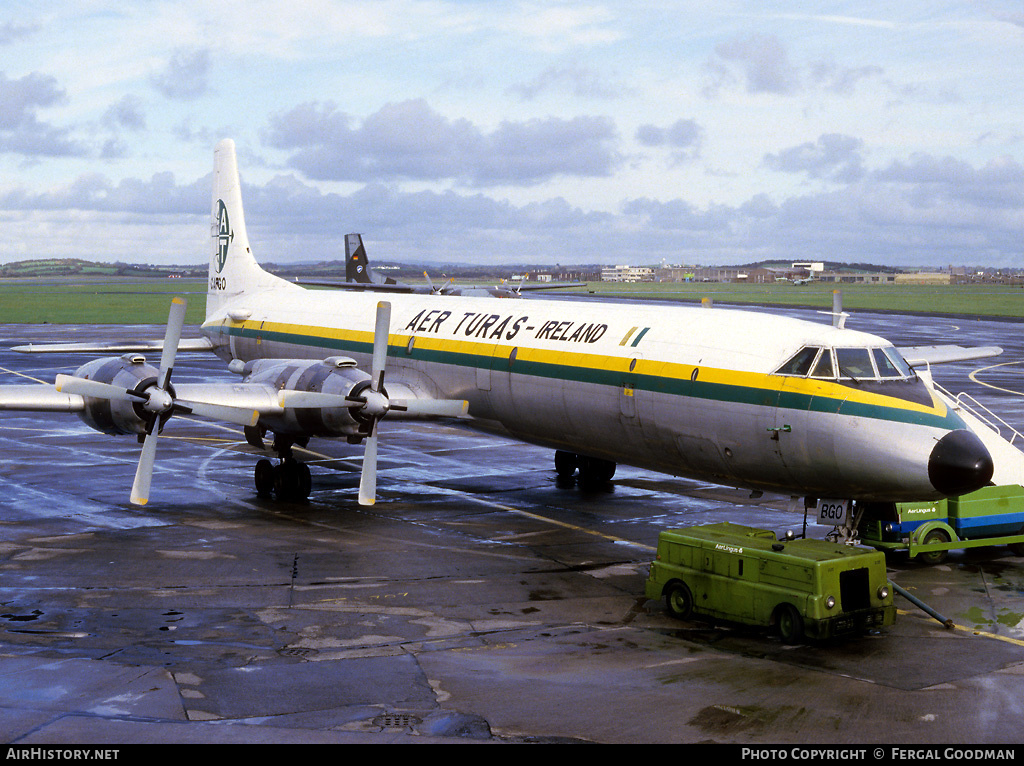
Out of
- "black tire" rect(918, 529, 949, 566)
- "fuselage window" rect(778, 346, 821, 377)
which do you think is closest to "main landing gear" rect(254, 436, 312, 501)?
"fuselage window" rect(778, 346, 821, 377)

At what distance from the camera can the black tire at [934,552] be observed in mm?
19341

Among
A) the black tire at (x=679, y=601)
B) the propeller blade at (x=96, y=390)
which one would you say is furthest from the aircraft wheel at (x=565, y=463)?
the black tire at (x=679, y=601)

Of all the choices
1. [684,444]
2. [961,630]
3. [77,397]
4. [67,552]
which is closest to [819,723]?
[961,630]

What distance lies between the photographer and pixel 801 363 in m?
17.4

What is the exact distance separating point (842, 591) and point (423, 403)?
35.4ft

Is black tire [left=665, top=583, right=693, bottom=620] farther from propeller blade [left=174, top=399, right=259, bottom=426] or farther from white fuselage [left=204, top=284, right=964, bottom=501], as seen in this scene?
propeller blade [left=174, top=399, right=259, bottom=426]

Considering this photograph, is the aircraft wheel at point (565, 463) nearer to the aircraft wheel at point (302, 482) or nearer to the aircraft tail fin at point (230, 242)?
the aircraft wheel at point (302, 482)

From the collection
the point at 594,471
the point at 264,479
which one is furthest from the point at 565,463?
the point at 264,479

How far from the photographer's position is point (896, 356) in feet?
58.0

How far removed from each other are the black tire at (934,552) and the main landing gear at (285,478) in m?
13.4

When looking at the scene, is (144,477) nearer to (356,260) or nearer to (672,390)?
(672,390)

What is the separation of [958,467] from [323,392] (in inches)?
490

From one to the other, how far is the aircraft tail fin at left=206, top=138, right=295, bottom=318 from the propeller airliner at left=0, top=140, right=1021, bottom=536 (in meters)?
4.31

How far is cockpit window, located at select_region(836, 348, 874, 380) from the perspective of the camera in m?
17.0
